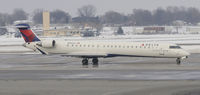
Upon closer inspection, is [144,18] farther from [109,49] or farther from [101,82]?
[101,82]

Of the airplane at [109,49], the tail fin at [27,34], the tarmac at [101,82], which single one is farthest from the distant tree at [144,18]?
the tarmac at [101,82]

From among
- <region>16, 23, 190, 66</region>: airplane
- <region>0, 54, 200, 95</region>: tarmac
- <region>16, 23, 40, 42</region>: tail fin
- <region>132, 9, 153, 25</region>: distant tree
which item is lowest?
<region>0, 54, 200, 95</region>: tarmac

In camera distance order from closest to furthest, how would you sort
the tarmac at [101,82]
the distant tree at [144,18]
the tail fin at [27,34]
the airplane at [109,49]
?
1. the tarmac at [101,82]
2. the airplane at [109,49]
3. the tail fin at [27,34]
4. the distant tree at [144,18]

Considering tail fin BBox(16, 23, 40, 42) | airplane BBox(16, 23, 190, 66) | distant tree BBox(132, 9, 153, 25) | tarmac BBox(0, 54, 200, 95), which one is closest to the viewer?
tarmac BBox(0, 54, 200, 95)

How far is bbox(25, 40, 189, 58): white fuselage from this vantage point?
3838 centimetres

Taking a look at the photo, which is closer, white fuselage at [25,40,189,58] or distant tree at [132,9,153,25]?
white fuselage at [25,40,189,58]

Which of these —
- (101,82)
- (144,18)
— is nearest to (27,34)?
(101,82)

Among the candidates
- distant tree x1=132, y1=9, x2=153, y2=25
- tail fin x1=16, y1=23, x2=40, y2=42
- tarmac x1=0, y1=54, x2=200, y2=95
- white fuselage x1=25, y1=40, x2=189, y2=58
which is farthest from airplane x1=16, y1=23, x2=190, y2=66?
distant tree x1=132, y1=9, x2=153, y2=25

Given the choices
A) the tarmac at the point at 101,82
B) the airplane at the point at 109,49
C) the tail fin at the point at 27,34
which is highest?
the tail fin at the point at 27,34

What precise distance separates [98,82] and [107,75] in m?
3.61

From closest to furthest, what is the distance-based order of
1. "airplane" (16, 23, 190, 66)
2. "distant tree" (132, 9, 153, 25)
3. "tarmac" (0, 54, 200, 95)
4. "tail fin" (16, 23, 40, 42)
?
1. "tarmac" (0, 54, 200, 95)
2. "airplane" (16, 23, 190, 66)
3. "tail fin" (16, 23, 40, 42)
4. "distant tree" (132, 9, 153, 25)

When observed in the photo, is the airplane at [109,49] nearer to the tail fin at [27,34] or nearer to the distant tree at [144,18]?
the tail fin at [27,34]

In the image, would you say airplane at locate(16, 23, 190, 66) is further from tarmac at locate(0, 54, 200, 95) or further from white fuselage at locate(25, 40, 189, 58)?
tarmac at locate(0, 54, 200, 95)

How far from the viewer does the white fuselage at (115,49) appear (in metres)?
38.4
